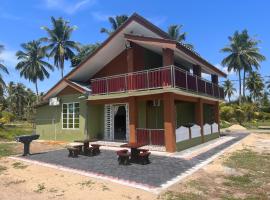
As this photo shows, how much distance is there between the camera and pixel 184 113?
2078 cm

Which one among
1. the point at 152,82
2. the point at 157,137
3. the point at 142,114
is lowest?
the point at 157,137

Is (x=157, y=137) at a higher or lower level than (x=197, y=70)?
lower

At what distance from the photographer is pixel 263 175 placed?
9.88 metres

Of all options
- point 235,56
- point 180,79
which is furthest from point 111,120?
point 235,56

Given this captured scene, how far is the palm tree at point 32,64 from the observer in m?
50.3

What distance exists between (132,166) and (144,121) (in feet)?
21.5

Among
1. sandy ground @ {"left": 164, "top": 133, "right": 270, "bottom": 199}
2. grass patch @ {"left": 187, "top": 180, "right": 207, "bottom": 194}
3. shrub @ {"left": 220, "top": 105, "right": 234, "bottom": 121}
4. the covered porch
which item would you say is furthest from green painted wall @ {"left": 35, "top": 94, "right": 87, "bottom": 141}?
shrub @ {"left": 220, "top": 105, "right": 234, "bottom": 121}

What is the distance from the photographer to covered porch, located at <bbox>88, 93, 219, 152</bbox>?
15.1m

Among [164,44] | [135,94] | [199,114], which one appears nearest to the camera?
[164,44]

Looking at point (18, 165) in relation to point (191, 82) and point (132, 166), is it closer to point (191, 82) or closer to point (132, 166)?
point (132, 166)

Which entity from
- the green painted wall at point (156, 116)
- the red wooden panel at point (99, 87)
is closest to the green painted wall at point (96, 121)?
the red wooden panel at point (99, 87)

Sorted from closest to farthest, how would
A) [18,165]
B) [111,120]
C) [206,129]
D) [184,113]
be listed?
[18,165] → [111,120] → [206,129] → [184,113]

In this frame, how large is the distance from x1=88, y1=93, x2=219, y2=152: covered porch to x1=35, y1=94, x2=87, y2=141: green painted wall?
514 mm

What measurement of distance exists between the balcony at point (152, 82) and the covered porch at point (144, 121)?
0.50m
